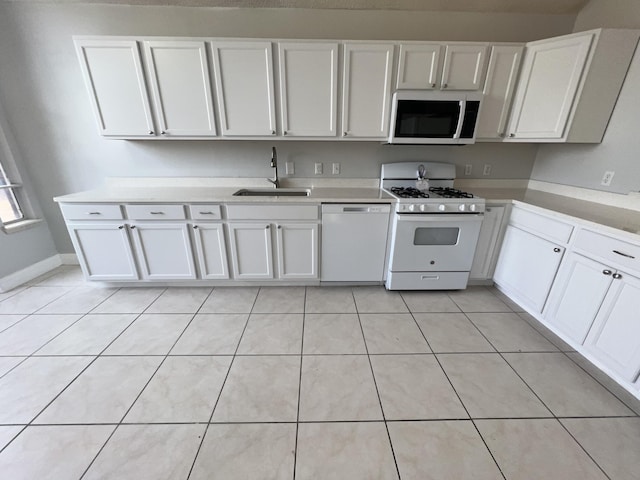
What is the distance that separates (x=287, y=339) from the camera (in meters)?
2.01

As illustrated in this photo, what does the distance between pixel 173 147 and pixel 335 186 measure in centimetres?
174

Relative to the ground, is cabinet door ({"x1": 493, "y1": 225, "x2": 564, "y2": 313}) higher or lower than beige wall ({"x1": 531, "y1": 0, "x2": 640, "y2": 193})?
lower

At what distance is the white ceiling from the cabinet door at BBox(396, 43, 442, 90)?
48 centimetres

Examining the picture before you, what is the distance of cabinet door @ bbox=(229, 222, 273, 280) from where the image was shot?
2.43 meters

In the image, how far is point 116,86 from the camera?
90.5 inches

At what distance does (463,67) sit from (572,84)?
2.66 ft

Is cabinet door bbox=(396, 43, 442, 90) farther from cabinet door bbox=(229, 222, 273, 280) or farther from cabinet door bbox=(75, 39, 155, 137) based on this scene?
cabinet door bbox=(75, 39, 155, 137)

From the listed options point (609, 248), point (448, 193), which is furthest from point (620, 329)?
point (448, 193)

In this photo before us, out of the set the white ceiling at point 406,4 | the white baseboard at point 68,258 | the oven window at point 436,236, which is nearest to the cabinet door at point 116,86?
the white ceiling at point 406,4

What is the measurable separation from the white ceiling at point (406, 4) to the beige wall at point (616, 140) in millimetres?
250

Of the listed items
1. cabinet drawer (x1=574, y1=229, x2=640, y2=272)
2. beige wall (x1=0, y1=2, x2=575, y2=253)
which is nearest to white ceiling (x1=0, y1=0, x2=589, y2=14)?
beige wall (x1=0, y1=2, x2=575, y2=253)

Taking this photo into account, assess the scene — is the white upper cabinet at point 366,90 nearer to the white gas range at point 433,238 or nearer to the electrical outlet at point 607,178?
the white gas range at point 433,238

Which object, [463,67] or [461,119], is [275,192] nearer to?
[461,119]

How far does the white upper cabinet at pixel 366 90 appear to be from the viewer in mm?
2246
